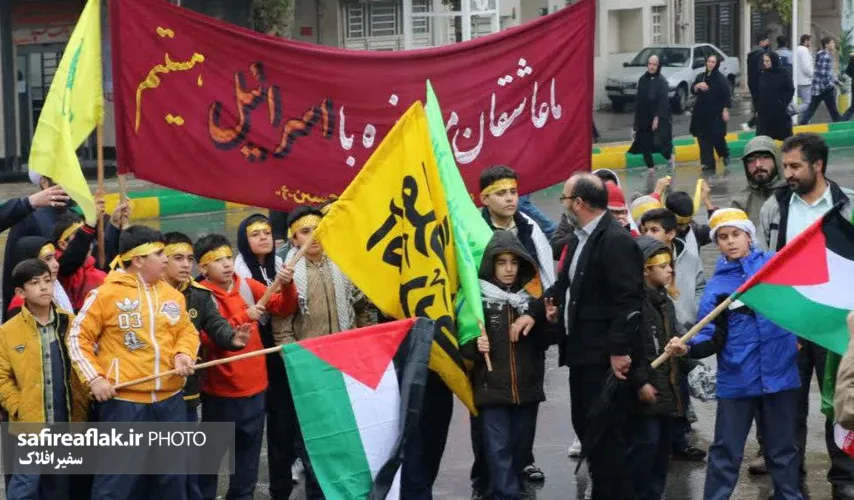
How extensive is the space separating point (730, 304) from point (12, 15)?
1798 cm

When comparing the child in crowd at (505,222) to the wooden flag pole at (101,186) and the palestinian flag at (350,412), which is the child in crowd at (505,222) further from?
the wooden flag pole at (101,186)

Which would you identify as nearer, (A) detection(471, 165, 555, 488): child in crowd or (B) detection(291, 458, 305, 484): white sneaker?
(A) detection(471, 165, 555, 488): child in crowd

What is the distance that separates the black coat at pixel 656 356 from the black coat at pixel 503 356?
0.50m

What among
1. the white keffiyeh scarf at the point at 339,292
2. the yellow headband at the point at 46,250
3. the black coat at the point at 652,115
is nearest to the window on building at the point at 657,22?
the black coat at the point at 652,115

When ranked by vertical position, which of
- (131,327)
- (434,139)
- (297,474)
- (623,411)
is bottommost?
(297,474)

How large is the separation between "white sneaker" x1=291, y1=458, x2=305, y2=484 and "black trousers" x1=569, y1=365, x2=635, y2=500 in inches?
67.2

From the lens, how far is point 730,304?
24.1ft

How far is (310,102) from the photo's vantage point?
27.7 feet

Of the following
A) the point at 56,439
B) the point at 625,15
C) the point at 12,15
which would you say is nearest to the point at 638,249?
the point at 56,439

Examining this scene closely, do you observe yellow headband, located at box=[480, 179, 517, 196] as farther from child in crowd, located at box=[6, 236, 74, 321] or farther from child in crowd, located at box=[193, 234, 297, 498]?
child in crowd, located at box=[6, 236, 74, 321]

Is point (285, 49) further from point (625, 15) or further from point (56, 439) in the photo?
point (625, 15)

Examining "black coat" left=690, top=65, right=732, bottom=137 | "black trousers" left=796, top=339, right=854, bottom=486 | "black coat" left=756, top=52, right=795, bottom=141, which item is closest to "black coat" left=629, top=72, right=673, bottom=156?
"black coat" left=690, top=65, right=732, bottom=137

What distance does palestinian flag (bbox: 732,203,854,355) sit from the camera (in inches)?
269

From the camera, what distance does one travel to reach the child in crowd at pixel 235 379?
764 cm
